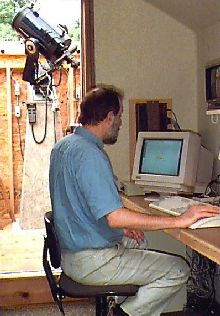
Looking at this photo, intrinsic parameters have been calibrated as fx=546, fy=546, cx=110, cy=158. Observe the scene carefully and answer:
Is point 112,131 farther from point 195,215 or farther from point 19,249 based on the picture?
point 19,249

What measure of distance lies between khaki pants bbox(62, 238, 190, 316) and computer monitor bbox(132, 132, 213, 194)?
78 cm

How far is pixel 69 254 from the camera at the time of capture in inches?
93.7

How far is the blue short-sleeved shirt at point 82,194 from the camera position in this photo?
2.22 meters

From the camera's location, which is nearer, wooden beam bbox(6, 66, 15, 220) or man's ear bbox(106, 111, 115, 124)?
man's ear bbox(106, 111, 115, 124)

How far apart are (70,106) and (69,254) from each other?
10.3ft

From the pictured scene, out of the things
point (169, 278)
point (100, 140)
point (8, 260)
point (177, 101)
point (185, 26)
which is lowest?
point (8, 260)

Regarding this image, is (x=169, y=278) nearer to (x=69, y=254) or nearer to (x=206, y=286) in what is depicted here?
(x=69, y=254)

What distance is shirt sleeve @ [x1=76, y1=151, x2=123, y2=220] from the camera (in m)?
2.20

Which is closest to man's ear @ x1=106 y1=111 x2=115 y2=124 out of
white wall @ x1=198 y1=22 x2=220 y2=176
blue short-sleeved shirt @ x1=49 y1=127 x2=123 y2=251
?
blue short-sleeved shirt @ x1=49 y1=127 x2=123 y2=251

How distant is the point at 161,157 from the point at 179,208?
71 centimetres

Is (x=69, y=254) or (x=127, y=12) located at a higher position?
(x=127, y=12)

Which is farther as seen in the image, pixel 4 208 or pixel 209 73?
pixel 4 208

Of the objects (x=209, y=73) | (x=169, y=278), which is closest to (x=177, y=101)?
(x=209, y=73)

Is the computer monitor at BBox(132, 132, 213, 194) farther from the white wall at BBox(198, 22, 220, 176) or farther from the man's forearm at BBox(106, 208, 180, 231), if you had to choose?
the man's forearm at BBox(106, 208, 180, 231)
